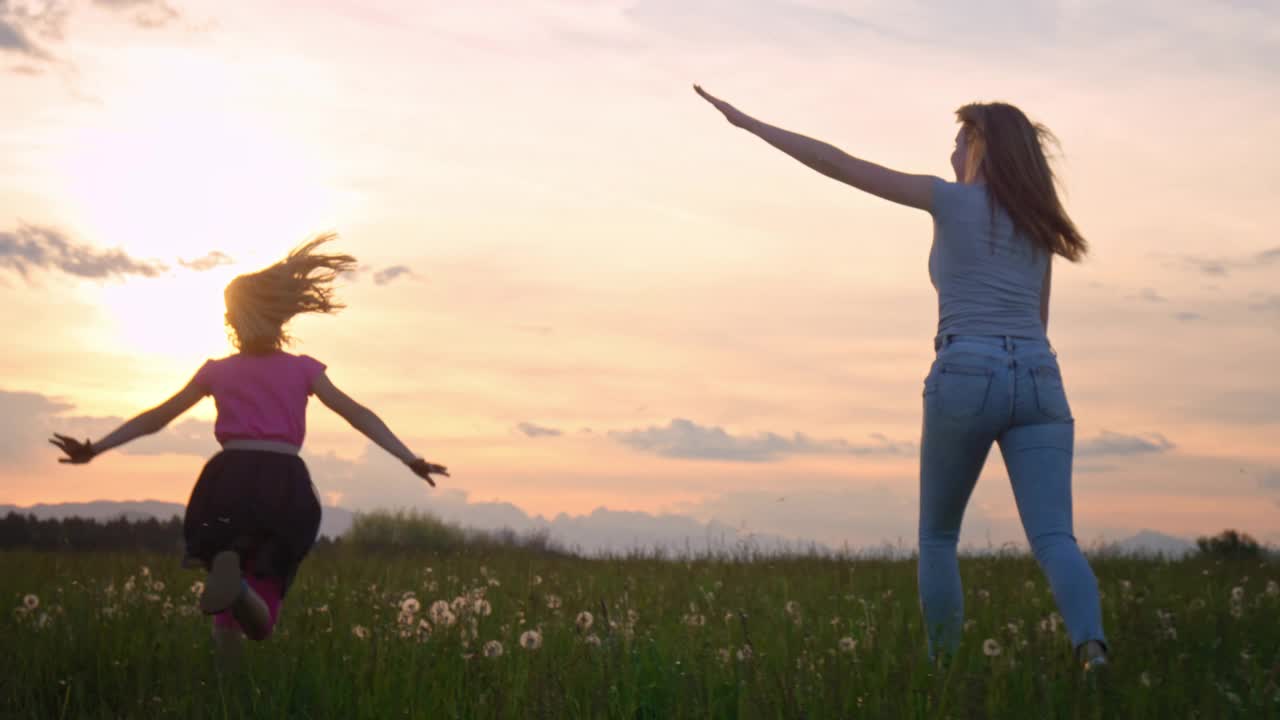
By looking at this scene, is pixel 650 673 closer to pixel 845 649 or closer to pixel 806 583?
pixel 845 649

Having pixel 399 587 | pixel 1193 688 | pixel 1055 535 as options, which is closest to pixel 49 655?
pixel 399 587

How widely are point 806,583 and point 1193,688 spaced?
19.6 feet

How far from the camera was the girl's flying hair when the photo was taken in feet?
25.6

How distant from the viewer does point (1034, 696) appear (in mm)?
5309

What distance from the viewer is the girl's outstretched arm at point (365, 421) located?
24.1 feet

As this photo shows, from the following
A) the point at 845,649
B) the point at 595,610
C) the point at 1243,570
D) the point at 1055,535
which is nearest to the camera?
the point at 1055,535


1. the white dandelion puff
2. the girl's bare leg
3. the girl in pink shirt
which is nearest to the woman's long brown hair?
the white dandelion puff

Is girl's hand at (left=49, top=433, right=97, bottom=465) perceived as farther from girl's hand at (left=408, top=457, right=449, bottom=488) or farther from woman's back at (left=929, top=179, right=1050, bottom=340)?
woman's back at (left=929, top=179, right=1050, bottom=340)

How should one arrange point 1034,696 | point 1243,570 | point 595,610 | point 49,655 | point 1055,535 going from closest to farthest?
point 1034,696 < point 1055,535 < point 49,655 < point 595,610 < point 1243,570

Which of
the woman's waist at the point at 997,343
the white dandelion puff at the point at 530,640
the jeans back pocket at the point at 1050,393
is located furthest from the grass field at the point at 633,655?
the woman's waist at the point at 997,343

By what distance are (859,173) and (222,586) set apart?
417cm

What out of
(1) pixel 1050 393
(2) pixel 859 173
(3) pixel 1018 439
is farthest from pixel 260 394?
(1) pixel 1050 393

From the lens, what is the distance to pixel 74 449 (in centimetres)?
782

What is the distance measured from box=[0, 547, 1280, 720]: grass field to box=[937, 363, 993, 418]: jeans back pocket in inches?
46.5
